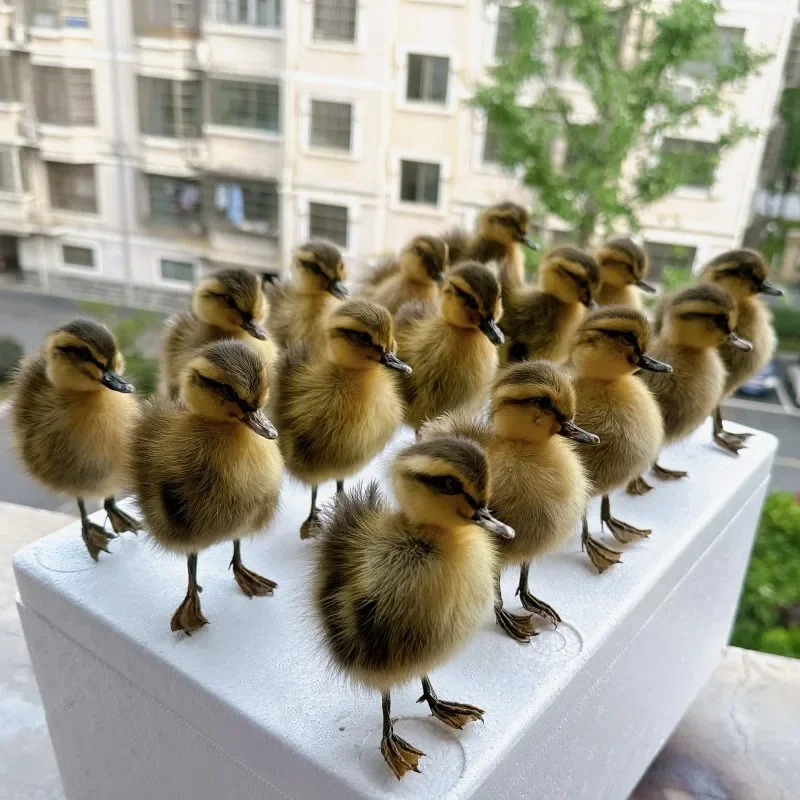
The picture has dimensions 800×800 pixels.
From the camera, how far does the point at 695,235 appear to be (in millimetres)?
2400

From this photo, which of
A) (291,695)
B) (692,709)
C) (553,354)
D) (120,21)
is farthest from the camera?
(120,21)

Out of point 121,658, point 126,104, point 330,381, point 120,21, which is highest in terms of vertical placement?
point 120,21

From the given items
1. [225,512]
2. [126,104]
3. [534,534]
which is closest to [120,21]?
[126,104]

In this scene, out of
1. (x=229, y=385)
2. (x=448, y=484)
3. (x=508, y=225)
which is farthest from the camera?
(x=508, y=225)

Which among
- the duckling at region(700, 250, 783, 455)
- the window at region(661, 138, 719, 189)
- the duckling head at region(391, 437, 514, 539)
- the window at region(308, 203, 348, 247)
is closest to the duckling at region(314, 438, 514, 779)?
the duckling head at region(391, 437, 514, 539)

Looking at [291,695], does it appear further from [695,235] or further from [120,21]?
[695,235]

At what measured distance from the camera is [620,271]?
4.11ft

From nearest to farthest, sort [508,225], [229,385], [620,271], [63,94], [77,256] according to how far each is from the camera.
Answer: [229,385]
[620,271]
[508,225]
[63,94]
[77,256]

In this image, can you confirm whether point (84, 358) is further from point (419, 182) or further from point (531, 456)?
point (419, 182)

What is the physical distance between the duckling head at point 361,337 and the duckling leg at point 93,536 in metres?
0.35

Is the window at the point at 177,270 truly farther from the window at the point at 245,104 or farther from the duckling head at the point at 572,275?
the duckling head at the point at 572,275

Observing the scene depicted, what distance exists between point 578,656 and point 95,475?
1.81ft

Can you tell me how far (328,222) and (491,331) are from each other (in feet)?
4.35

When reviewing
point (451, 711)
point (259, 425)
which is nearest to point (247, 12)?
point (259, 425)
